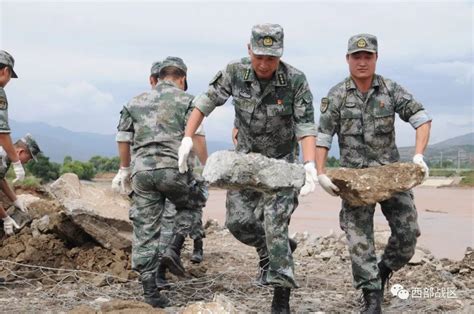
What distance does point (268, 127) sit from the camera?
15.6ft

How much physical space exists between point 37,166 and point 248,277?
16.6 m

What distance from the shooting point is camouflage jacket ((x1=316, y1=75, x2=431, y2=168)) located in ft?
15.5

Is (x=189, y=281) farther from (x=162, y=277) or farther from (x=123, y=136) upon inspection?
(x=123, y=136)

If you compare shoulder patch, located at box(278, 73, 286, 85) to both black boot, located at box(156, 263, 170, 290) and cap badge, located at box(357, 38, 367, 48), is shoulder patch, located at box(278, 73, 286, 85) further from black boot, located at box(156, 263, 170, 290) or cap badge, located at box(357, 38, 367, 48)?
black boot, located at box(156, 263, 170, 290)

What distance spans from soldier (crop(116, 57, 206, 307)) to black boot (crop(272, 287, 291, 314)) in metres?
0.91

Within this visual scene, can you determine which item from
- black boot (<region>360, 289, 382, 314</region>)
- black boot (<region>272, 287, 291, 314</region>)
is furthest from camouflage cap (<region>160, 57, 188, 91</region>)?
black boot (<region>360, 289, 382, 314</region>)

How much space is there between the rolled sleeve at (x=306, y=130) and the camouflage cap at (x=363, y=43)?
63 centimetres

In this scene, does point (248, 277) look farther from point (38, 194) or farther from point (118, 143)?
point (38, 194)

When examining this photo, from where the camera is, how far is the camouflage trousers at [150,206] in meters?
4.88

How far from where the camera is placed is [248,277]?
5965mm

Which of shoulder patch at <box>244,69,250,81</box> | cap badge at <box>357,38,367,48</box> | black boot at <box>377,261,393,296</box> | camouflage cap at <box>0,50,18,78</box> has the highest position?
camouflage cap at <box>0,50,18,78</box>

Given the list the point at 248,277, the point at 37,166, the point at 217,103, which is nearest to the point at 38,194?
the point at 248,277

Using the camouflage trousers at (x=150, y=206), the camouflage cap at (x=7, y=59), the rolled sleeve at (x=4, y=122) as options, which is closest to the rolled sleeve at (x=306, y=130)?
the camouflage trousers at (x=150, y=206)

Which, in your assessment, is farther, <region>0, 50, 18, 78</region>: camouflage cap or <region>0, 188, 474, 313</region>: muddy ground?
<region>0, 50, 18, 78</region>: camouflage cap
